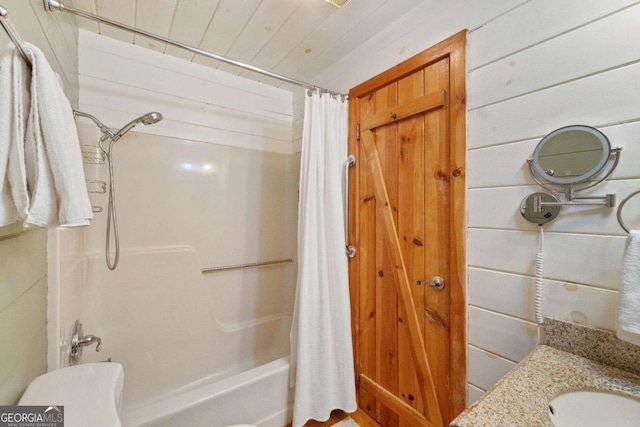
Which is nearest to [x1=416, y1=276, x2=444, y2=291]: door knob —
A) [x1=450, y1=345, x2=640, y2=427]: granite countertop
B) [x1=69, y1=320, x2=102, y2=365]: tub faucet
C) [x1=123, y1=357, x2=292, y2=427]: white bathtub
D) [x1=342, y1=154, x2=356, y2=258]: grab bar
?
[x1=450, y1=345, x2=640, y2=427]: granite countertop

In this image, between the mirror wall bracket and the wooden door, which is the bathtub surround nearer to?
the wooden door

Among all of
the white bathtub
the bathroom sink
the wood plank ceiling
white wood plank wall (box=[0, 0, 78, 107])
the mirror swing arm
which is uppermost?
the wood plank ceiling

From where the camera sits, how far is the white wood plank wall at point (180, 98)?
161 centimetres

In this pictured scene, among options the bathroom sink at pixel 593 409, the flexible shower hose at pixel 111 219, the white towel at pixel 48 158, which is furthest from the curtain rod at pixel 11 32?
the bathroom sink at pixel 593 409

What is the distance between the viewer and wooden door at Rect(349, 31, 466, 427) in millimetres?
1169

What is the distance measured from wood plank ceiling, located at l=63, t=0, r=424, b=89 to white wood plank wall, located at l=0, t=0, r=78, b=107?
21cm

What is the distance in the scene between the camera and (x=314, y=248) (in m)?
1.54

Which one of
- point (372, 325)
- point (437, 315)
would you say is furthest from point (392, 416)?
point (437, 315)

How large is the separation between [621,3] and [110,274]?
106 inches

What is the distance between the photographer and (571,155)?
847 millimetres

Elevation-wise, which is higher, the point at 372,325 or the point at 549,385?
the point at 549,385

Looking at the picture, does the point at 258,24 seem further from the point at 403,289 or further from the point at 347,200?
the point at 403,289

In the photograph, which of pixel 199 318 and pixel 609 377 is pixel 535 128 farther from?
pixel 199 318

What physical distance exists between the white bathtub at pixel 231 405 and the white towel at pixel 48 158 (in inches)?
37.8
